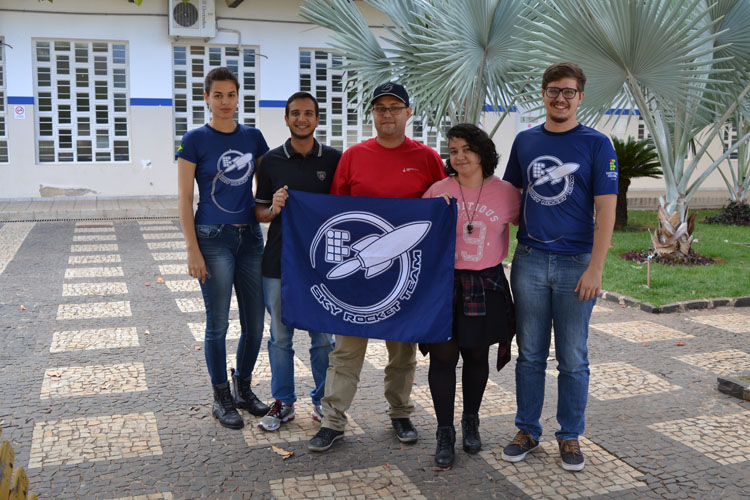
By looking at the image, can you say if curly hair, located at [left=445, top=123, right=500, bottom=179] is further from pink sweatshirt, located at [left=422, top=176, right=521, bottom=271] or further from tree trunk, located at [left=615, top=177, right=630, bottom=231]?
tree trunk, located at [left=615, top=177, right=630, bottom=231]

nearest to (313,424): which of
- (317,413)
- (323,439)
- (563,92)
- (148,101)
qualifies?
(317,413)

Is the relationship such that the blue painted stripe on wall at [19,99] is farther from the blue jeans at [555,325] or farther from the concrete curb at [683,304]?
the blue jeans at [555,325]

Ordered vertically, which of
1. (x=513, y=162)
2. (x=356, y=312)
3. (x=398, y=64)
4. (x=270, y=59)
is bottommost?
(x=356, y=312)

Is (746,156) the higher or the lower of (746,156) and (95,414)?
the higher

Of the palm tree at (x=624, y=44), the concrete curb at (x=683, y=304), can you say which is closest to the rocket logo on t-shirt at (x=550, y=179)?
the palm tree at (x=624, y=44)

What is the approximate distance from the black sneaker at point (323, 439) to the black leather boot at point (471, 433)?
2.30ft

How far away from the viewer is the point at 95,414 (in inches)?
176

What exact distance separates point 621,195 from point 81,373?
10.6 metres

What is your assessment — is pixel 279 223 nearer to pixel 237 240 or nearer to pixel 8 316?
pixel 237 240

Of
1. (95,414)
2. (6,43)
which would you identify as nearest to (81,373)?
(95,414)

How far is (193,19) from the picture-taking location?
56.9 ft

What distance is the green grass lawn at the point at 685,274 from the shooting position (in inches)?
318

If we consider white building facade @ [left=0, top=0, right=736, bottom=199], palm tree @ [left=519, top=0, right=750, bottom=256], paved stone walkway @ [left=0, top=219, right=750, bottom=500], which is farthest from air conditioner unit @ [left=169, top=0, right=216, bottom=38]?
paved stone walkway @ [left=0, top=219, right=750, bottom=500]

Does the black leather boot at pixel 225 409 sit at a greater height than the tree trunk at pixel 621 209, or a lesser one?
lesser
